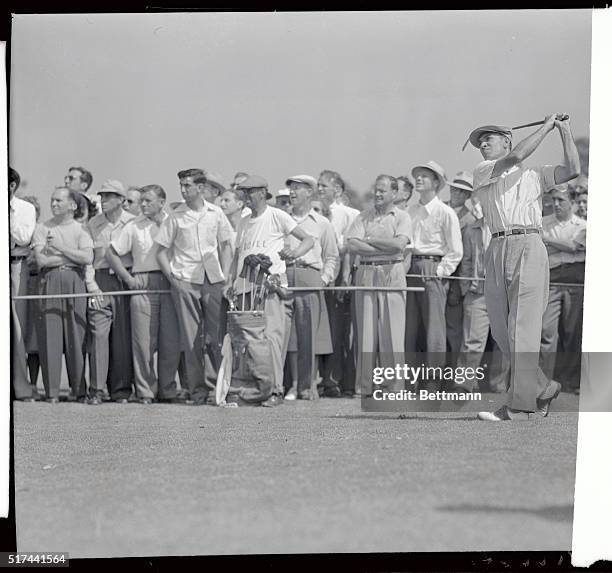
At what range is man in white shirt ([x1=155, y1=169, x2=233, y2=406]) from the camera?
5.61 m

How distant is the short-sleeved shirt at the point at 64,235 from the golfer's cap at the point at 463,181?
5.69 feet

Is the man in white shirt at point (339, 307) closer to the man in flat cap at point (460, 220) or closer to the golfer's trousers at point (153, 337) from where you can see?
the man in flat cap at point (460, 220)

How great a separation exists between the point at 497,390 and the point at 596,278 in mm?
648

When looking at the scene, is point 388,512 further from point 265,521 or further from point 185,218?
point 185,218

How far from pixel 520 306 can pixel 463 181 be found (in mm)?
622

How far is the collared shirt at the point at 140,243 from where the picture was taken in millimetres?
5551

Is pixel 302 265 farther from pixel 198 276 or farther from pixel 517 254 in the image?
pixel 517 254

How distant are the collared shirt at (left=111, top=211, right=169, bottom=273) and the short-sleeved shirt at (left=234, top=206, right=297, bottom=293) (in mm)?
405

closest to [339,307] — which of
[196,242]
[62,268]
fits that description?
[196,242]

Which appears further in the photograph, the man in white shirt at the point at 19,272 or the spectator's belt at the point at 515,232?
the spectator's belt at the point at 515,232

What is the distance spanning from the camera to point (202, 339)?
5.69m

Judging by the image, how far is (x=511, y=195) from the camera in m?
5.39

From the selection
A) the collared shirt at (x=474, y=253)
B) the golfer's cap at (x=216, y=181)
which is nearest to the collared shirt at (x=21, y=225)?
the golfer's cap at (x=216, y=181)

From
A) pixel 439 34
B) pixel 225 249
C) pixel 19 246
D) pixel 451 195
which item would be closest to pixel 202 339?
pixel 225 249
